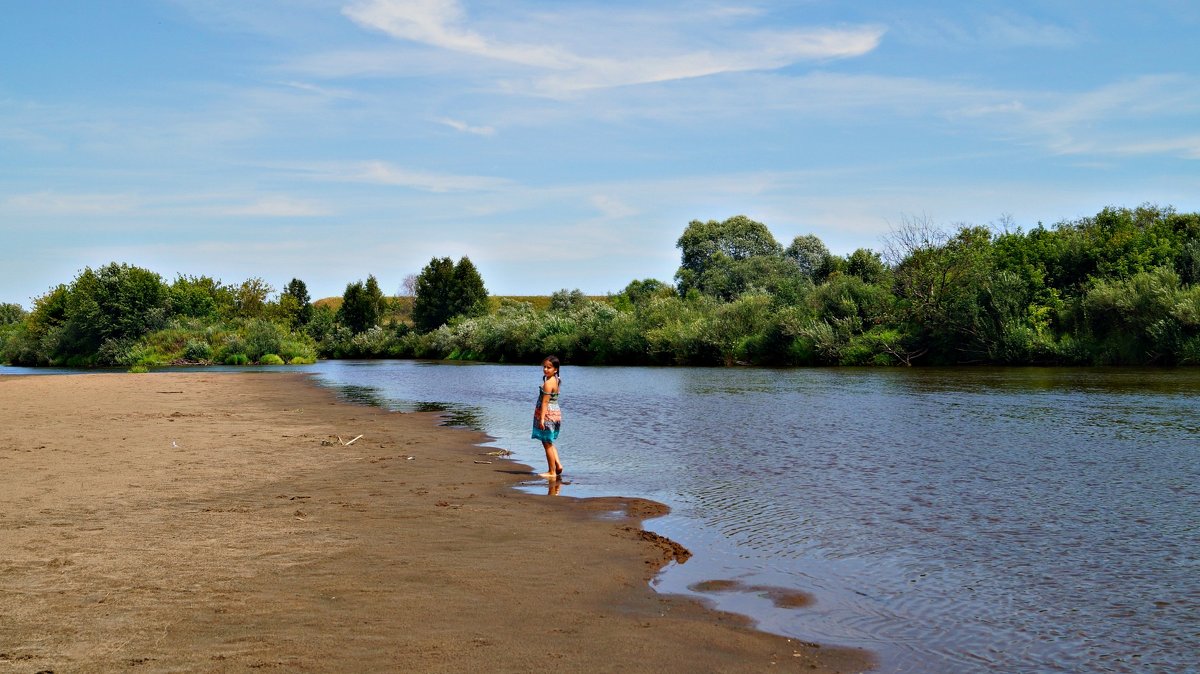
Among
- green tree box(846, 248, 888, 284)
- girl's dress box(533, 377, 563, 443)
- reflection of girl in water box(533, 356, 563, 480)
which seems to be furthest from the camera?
green tree box(846, 248, 888, 284)

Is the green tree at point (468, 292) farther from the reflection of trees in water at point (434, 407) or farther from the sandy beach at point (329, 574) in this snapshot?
the sandy beach at point (329, 574)

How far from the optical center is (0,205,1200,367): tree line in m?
48.3

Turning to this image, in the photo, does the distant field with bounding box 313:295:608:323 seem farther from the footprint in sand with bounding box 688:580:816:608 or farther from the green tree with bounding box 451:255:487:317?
the footprint in sand with bounding box 688:580:816:608

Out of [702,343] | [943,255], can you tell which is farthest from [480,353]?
[943,255]

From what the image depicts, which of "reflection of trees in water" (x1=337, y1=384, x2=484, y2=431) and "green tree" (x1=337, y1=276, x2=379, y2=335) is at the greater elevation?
"green tree" (x1=337, y1=276, x2=379, y2=335)

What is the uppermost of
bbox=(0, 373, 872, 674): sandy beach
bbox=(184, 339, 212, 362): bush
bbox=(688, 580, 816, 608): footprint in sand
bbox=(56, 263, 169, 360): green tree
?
bbox=(56, 263, 169, 360): green tree

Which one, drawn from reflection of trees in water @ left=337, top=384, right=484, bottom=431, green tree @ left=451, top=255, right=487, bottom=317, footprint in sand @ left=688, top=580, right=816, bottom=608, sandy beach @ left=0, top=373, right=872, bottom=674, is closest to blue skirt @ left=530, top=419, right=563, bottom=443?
sandy beach @ left=0, top=373, right=872, bottom=674

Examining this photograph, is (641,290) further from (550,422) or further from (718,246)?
(550,422)

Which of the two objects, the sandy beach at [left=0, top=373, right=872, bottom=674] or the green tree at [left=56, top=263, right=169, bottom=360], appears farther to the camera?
the green tree at [left=56, top=263, right=169, bottom=360]

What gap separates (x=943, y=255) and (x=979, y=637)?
5133cm

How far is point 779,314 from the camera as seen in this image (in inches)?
2323

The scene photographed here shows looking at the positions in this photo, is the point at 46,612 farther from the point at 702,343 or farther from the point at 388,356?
the point at 388,356

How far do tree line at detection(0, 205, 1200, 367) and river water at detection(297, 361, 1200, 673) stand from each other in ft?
68.2

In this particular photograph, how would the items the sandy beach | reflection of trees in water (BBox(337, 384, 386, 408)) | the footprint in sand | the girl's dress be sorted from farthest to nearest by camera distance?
1. reflection of trees in water (BBox(337, 384, 386, 408))
2. the girl's dress
3. the footprint in sand
4. the sandy beach
